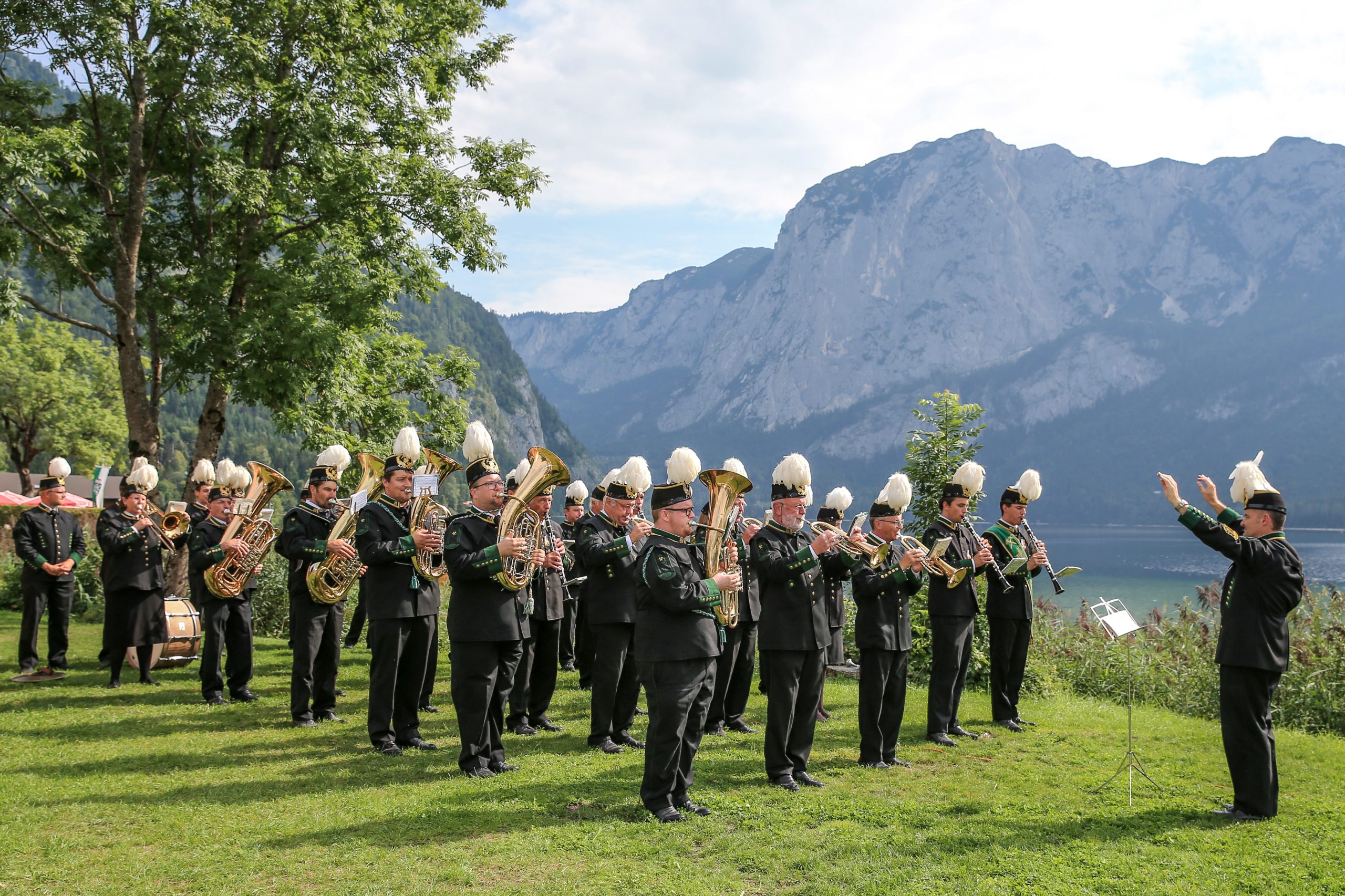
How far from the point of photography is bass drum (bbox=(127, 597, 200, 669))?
1176cm

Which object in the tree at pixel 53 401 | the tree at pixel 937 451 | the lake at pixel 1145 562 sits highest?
the tree at pixel 53 401

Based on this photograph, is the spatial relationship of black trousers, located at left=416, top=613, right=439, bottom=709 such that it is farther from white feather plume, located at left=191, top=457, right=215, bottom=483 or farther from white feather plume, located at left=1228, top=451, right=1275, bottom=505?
white feather plume, located at left=1228, top=451, right=1275, bottom=505

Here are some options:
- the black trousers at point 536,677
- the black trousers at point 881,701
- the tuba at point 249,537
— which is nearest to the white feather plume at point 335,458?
the tuba at point 249,537

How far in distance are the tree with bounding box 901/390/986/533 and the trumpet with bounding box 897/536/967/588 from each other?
4710 millimetres

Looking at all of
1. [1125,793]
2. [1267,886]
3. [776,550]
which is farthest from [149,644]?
[1267,886]

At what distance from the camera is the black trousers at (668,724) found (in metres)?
6.52

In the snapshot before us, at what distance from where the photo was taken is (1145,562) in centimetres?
9762

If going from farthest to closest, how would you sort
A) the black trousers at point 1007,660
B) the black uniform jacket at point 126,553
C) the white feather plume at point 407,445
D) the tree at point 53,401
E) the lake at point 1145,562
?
the lake at point 1145,562 → the tree at point 53,401 → the black uniform jacket at point 126,553 → the black trousers at point 1007,660 → the white feather plume at point 407,445

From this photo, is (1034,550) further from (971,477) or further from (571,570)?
(571,570)

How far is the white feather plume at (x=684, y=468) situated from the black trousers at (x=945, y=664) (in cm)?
396

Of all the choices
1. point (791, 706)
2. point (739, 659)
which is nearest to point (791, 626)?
point (791, 706)

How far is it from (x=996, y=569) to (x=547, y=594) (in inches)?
192

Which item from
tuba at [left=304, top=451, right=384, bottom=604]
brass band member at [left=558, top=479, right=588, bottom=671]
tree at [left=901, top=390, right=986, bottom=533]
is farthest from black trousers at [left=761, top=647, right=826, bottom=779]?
tree at [left=901, top=390, right=986, bottom=533]

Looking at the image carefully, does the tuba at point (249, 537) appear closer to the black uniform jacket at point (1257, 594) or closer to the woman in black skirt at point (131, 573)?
the woman in black skirt at point (131, 573)
